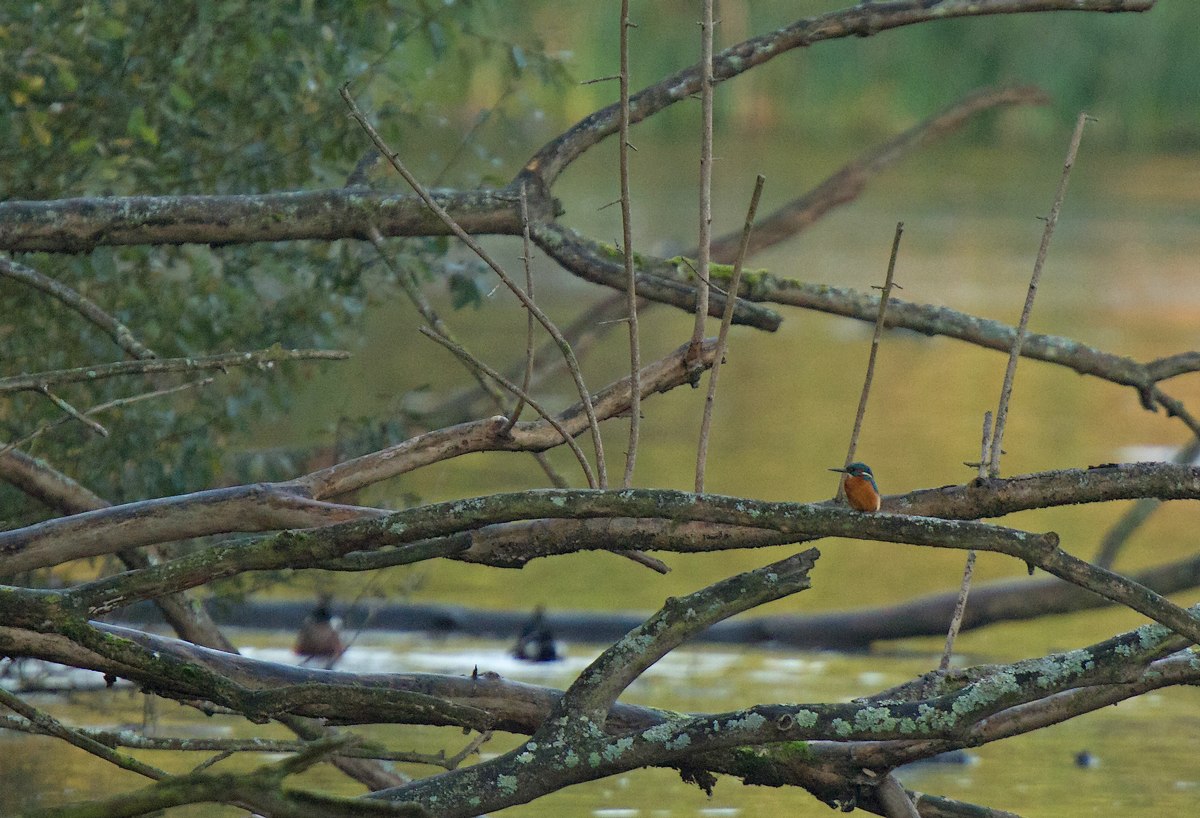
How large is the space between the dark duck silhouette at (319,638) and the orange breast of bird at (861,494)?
12.9 ft

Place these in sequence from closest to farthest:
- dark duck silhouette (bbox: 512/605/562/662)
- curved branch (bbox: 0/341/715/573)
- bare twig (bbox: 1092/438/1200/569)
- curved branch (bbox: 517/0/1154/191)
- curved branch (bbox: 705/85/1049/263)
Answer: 1. curved branch (bbox: 0/341/715/573)
2. curved branch (bbox: 517/0/1154/191)
3. curved branch (bbox: 705/85/1049/263)
4. dark duck silhouette (bbox: 512/605/562/662)
5. bare twig (bbox: 1092/438/1200/569)

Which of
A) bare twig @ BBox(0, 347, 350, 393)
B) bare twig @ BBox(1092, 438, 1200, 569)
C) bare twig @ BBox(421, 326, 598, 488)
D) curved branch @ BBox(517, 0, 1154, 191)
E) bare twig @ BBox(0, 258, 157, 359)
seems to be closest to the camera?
bare twig @ BBox(0, 347, 350, 393)

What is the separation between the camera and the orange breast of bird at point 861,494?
10.2ft

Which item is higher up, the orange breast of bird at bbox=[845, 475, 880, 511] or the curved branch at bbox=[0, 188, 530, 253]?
the curved branch at bbox=[0, 188, 530, 253]

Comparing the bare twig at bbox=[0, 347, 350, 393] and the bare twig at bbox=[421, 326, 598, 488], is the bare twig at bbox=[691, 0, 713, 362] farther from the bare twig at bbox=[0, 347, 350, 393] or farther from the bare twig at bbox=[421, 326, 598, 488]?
the bare twig at bbox=[0, 347, 350, 393]

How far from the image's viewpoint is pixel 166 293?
20.3 feet

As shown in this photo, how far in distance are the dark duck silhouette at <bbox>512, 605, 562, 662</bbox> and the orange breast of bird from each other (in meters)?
4.08

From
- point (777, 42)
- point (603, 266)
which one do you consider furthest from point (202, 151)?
point (777, 42)

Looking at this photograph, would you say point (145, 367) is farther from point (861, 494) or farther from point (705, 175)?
point (861, 494)

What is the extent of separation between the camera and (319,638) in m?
6.87

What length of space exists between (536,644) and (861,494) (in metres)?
4.19

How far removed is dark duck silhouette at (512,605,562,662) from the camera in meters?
7.12

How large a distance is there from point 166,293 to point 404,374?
7880 millimetres

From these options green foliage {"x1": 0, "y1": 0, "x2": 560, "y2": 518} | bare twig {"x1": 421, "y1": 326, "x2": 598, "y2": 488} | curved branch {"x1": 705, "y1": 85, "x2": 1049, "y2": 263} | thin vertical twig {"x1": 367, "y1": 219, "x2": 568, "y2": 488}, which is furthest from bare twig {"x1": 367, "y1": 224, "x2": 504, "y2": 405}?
curved branch {"x1": 705, "y1": 85, "x2": 1049, "y2": 263}
